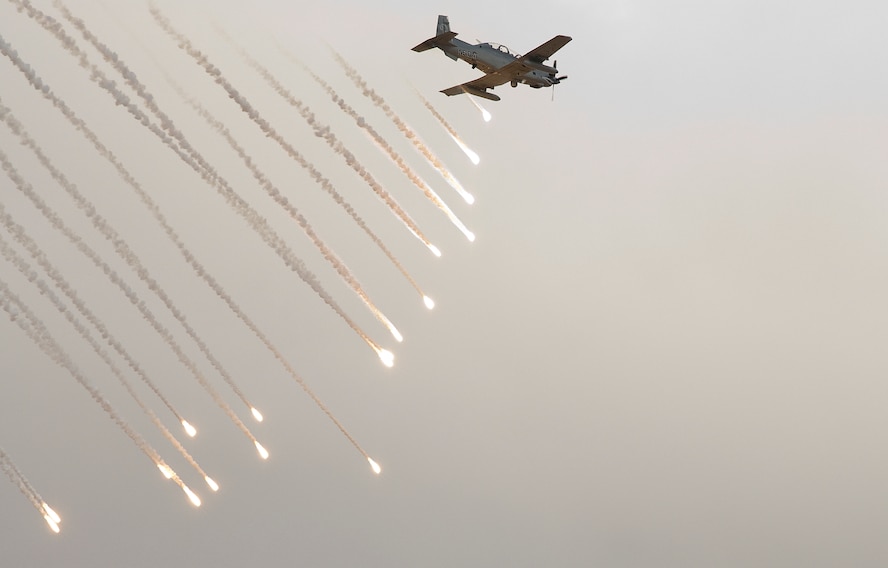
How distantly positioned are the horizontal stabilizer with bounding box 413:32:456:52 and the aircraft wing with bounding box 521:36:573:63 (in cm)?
381

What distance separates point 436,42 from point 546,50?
Answer: 535 centimetres

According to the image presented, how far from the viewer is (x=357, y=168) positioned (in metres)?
58.5

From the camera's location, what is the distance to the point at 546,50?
211 feet

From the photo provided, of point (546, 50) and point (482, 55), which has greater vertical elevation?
point (482, 55)

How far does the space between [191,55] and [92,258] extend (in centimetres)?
938

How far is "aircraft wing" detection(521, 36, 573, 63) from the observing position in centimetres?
6331

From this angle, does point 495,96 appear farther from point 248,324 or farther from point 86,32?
point 86,32

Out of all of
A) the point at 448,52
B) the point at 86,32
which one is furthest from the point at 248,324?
the point at 448,52

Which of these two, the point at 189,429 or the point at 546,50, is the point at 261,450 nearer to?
the point at 189,429

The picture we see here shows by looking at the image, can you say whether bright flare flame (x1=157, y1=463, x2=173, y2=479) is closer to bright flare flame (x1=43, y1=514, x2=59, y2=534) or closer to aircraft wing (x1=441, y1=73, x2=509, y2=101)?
bright flare flame (x1=43, y1=514, x2=59, y2=534)

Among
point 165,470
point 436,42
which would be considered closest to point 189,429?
point 165,470

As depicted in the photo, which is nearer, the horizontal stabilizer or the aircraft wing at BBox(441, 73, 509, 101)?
the horizontal stabilizer

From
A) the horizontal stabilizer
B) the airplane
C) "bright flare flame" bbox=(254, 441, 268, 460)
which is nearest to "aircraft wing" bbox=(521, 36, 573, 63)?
the airplane

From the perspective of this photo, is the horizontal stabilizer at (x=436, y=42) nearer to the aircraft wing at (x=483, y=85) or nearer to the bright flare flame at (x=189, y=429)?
the aircraft wing at (x=483, y=85)
